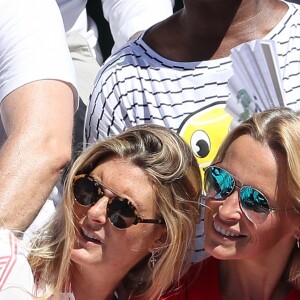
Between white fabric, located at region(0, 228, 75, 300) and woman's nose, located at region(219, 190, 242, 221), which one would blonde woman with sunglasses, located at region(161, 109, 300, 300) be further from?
white fabric, located at region(0, 228, 75, 300)

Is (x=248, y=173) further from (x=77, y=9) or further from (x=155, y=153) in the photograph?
(x=77, y=9)

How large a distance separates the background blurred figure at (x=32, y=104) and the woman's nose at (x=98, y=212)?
114 mm

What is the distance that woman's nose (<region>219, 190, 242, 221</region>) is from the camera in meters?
2.18

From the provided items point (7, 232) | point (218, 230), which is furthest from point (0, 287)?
point (218, 230)

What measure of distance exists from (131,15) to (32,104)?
895 mm

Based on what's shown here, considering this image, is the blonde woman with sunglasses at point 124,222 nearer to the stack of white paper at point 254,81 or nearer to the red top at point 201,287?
the red top at point 201,287

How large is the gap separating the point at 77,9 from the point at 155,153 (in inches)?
40.5

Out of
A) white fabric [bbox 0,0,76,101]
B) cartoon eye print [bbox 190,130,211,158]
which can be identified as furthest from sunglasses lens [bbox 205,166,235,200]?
white fabric [bbox 0,0,76,101]

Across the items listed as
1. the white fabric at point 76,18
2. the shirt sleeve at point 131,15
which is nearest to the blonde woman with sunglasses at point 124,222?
the shirt sleeve at point 131,15

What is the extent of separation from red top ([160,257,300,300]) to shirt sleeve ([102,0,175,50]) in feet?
3.09

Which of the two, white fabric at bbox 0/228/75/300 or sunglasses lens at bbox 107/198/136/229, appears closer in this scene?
white fabric at bbox 0/228/75/300

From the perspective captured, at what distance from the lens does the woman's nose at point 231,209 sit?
7.16 ft

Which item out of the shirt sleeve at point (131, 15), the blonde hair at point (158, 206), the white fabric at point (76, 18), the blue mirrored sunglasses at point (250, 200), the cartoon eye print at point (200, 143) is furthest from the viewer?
the white fabric at point (76, 18)

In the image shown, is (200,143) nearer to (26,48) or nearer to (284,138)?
(284,138)
